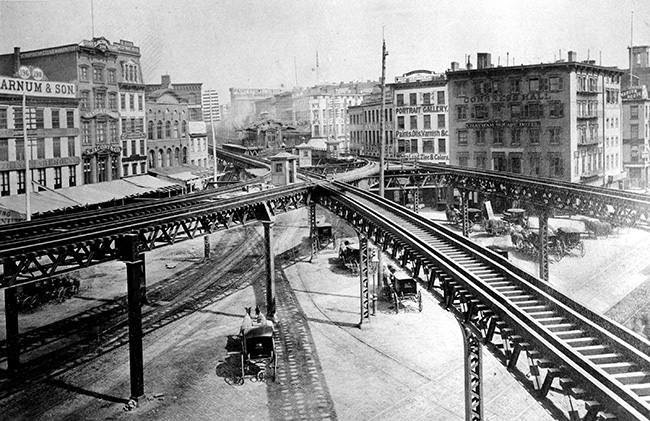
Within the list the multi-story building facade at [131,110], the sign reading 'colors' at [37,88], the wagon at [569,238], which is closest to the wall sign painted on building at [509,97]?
the wagon at [569,238]

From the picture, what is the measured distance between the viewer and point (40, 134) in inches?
1984

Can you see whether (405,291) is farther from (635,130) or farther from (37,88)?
(635,130)

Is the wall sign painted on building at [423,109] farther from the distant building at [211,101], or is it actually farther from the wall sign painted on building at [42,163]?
the wall sign painted on building at [42,163]

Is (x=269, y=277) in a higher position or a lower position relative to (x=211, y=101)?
lower

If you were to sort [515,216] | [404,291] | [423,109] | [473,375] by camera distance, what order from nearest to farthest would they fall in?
1. [473,375]
2. [404,291]
3. [515,216]
4. [423,109]

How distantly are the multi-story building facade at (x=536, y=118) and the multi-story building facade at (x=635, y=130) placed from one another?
1045 cm

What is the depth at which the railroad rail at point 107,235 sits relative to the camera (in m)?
19.8

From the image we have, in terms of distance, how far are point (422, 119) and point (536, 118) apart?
15.3 metres

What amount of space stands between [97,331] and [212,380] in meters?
9.26

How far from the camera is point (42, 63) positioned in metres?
57.7

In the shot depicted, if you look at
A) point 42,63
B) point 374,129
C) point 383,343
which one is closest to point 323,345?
point 383,343

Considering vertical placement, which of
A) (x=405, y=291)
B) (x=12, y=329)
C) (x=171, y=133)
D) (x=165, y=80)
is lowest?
(x=405, y=291)

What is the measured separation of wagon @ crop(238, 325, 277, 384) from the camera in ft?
80.9

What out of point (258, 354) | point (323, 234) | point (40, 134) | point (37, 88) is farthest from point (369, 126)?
point (258, 354)
